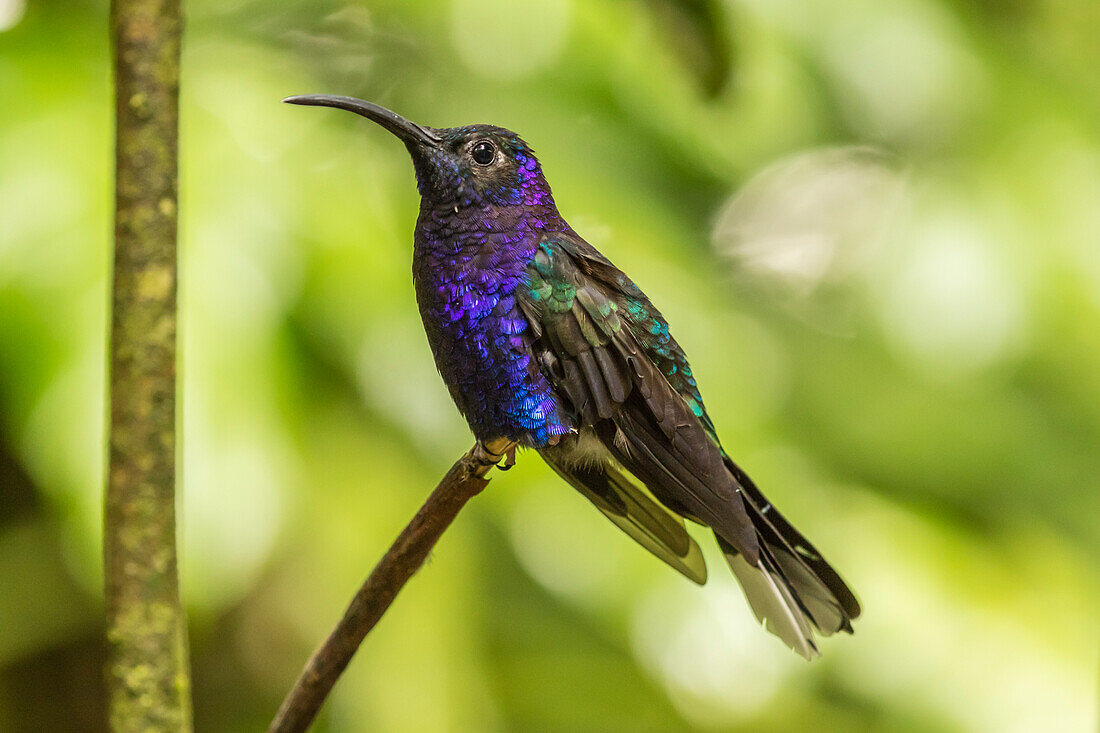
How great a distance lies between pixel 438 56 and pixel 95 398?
1065 mm

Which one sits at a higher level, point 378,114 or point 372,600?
point 378,114

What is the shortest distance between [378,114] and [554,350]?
31cm

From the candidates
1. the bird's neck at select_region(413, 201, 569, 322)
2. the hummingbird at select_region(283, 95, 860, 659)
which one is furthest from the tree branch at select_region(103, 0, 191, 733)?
the bird's neck at select_region(413, 201, 569, 322)

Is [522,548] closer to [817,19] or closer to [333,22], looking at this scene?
[333,22]

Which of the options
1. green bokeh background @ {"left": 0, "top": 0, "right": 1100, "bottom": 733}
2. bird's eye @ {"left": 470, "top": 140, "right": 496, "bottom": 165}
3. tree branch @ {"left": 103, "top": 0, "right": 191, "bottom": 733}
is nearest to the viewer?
tree branch @ {"left": 103, "top": 0, "right": 191, "bottom": 733}

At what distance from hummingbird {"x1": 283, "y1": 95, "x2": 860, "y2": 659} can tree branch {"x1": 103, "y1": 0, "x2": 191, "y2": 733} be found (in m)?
0.21

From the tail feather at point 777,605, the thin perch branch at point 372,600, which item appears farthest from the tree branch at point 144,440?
the tail feather at point 777,605

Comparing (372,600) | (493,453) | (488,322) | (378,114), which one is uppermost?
(378,114)

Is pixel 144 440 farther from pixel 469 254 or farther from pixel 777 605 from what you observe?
pixel 777 605

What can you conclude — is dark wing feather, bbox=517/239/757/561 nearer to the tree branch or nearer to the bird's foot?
the bird's foot

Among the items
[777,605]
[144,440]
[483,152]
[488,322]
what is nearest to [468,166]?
[483,152]

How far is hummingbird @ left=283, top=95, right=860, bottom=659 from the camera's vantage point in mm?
1057

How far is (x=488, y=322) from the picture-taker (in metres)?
1.08

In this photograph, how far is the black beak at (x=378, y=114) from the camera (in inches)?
39.9
